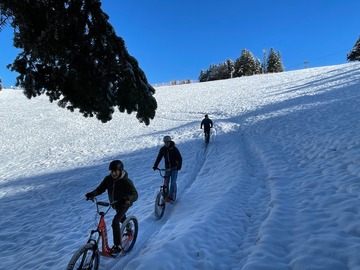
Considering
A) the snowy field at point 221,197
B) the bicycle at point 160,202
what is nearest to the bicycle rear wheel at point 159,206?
the bicycle at point 160,202

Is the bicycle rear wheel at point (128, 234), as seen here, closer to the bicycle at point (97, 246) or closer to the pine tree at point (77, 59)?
the bicycle at point (97, 246)

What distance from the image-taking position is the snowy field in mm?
5484

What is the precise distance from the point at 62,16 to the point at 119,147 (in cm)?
1756

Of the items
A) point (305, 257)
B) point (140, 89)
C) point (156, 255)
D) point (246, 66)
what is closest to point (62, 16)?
point (140, 89)

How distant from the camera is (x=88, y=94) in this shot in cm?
560

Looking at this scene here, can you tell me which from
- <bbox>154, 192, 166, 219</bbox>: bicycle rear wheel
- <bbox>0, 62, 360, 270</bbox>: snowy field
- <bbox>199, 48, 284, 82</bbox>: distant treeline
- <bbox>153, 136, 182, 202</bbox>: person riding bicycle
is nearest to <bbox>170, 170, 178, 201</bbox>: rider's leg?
<bbox>153, 136, 182, 202</bbox>: person riding bicycle

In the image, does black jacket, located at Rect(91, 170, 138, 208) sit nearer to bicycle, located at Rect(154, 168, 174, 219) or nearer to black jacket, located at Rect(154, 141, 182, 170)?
bicycle, located at Rect(154, 168, 174, 219)

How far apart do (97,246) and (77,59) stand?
372 centimetres

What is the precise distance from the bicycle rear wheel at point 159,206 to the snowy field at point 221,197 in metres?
0.26

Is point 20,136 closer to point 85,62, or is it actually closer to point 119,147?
point 119,147

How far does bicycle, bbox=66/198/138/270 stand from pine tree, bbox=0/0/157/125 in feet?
7.31

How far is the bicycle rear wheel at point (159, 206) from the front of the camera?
836cm

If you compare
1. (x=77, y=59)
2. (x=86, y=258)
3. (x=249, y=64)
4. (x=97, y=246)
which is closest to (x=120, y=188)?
(x=97, y=246)

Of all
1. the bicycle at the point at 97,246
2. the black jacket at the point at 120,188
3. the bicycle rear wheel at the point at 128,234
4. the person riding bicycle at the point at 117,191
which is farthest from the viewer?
the bicycle rear wheel at the point at 128,234
